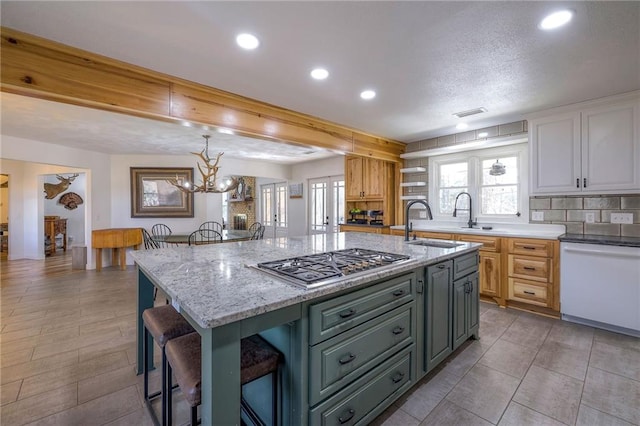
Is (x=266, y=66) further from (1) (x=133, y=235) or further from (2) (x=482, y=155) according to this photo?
(1) (x=133, y=235)

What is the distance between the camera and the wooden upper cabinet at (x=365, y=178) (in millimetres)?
5172

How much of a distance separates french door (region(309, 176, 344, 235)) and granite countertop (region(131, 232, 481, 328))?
13.4 ft

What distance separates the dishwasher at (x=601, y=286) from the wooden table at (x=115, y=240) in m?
7.08

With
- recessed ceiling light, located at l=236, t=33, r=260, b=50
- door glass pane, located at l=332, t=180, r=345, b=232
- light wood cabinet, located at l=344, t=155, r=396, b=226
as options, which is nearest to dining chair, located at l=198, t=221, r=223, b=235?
door glass pane, located at l=332, t=180, r=345, b=232

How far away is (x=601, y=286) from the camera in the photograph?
287 centimetres

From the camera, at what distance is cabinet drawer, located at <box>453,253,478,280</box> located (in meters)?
2.29

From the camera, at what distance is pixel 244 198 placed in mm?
9789

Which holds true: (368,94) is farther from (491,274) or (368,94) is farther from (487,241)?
(491,274)

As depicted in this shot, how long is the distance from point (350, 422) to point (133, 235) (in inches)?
236

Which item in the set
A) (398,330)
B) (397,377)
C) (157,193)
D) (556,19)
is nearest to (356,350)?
(398,330)

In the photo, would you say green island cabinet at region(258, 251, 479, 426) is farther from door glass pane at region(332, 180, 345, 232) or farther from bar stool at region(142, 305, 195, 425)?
door glass pane at region(332, 180, 345, 232)

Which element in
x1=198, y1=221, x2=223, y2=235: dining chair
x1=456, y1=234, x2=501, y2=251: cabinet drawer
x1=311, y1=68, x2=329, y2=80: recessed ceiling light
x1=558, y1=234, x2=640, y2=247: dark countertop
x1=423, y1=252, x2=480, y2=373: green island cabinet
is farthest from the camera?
x1=198, y1=221, x2=223, y2=235: dining chair

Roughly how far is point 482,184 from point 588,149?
4.42ft

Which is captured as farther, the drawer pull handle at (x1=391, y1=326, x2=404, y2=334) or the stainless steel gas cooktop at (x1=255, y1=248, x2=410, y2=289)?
the drawer pull handle at (x1=391, y1=326, x2=404, y2=334)
